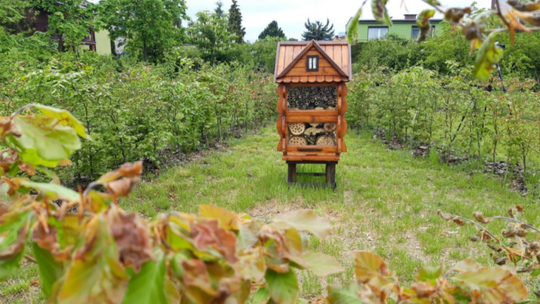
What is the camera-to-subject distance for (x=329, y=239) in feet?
12.5

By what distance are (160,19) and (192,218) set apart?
23531 mm

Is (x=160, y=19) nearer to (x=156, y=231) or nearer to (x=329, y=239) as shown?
(x=329, y=239)

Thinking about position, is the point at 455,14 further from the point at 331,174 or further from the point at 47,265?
the point at 331,174

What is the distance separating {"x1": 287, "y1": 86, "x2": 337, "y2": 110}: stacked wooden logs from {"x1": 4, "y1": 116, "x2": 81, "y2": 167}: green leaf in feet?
14.5

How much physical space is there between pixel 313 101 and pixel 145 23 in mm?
19538

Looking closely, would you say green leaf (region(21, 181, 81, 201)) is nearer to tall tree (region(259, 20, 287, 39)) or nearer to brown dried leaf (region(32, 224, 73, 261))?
brown dried leaf (region(32, 224, 73, 261))

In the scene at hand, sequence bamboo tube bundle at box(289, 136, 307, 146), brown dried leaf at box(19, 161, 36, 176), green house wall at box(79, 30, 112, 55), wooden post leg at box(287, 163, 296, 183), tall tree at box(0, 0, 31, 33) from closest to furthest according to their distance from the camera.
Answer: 1. brown dried leaf at box(19, 161, 36, 176)
2. bamboo tube bundle at box(289, 136, 307, 146)
3. wooden post leg at box(287, 163, 296, 183)
4. tall tree at box(0, 0, 31, 33)
5. green house wall at box(79, 30, 112, 55)

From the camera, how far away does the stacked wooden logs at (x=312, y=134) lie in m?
4.98

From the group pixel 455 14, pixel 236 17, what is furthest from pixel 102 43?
pixel 455 14

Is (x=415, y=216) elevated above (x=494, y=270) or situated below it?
below

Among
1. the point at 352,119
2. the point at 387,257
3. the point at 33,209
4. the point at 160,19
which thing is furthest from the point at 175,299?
the point at 160,19

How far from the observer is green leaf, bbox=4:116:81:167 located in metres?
0.61

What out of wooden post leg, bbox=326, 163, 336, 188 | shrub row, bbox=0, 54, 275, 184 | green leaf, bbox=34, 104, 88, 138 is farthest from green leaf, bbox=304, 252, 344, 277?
wooden post leg, bbox=326, 163, 336, 188

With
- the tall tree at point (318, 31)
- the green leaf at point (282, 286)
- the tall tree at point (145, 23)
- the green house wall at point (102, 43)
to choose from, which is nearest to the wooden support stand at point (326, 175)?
the green leaf at point (282, 286)
